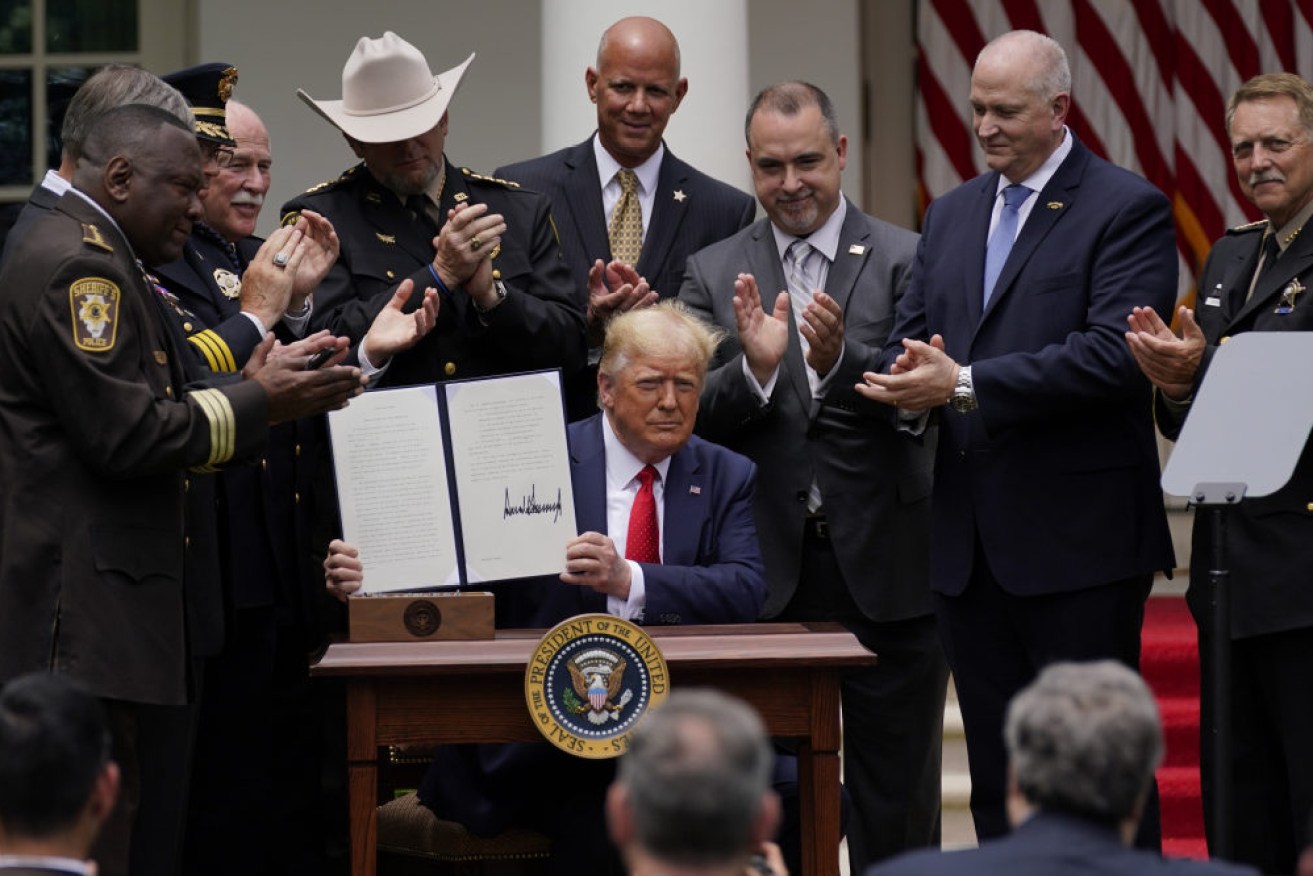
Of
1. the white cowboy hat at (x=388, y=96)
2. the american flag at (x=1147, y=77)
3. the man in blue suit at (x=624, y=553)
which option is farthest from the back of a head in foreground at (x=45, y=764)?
the american flag at (x=1147, y=77)

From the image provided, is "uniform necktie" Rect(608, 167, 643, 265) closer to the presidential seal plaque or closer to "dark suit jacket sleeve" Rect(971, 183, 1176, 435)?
"dark suit jacket sleeve" Rect(971, 183, 1176, 435)

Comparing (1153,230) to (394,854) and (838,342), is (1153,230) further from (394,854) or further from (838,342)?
(394,854)

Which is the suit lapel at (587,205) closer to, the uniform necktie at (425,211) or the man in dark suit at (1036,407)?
the uniform necktie at (425,211)

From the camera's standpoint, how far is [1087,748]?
2.90m

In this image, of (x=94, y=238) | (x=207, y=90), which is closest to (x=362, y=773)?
(x=94, y=238)

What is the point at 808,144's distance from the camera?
612 centimetres

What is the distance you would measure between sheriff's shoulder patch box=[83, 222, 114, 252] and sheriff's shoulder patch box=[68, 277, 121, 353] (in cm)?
9

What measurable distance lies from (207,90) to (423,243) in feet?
2.28

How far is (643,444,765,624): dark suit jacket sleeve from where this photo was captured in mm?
5262

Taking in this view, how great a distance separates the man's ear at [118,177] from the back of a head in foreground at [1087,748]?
97.3 inches

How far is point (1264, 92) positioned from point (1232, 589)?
1180 mm

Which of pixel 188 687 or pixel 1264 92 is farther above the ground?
pixel 1264 92

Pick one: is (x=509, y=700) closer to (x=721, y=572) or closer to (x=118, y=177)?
(x=721, y=572)

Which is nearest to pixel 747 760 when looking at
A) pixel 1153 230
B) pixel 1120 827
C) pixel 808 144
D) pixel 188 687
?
pixel 1120 827
